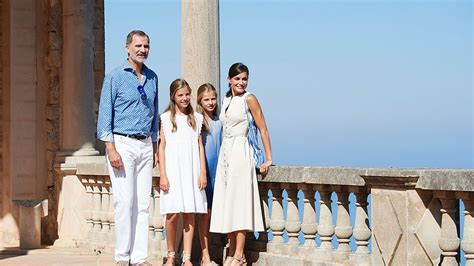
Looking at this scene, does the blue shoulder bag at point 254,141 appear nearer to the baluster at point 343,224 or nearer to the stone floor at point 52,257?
the baluster at point 343,224

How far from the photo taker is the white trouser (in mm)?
8406

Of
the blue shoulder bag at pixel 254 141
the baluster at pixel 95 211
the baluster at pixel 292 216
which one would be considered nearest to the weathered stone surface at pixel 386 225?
the baluster at pixel 292 216

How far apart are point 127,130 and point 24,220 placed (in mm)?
4525

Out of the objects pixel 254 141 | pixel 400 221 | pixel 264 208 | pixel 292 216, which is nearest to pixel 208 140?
pixel 254 141

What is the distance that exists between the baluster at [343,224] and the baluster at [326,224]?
0.16 m

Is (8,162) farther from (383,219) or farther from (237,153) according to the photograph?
(383,219)

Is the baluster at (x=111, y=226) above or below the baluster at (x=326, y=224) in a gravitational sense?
below

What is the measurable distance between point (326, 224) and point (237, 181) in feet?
2.81

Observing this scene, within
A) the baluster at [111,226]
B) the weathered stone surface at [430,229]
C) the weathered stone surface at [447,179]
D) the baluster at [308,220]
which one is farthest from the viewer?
the baluster at [111,226]

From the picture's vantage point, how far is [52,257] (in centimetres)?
1126

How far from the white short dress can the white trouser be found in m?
0.38

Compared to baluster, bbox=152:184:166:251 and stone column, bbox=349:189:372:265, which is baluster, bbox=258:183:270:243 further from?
baluster, bbox=152:184:166:251

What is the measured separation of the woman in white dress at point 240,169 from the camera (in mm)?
8703

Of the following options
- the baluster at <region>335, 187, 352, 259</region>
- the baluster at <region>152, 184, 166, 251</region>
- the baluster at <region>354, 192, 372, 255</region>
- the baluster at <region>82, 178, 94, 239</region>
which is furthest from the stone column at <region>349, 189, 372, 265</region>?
the baluster at <region>82, 178, 94, 239</region>
